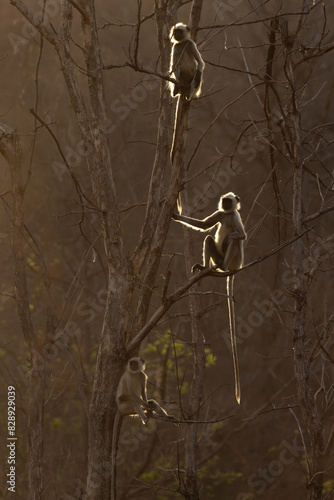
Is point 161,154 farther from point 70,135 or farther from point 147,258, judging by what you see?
point 70,135

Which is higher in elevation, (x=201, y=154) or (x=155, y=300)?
(x=201, y=154)

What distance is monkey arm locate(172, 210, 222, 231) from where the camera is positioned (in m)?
4.71

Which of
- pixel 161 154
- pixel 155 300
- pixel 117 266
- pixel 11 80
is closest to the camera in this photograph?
pixel 117 266

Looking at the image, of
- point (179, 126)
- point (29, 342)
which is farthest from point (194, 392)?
point (179, 126)

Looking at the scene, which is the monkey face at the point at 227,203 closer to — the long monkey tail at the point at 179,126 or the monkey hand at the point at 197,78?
the monkey hand at the point at 197,78

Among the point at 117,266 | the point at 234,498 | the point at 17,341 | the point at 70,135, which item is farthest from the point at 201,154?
the point at 117,266

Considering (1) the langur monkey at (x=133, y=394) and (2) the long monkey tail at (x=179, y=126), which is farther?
(1) the langur monkey at (x=133, y=394)

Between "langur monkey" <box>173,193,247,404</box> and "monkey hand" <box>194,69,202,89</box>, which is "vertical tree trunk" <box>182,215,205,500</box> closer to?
"langur monkey" <box>173,193,247,404</box>

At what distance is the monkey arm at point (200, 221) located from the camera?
471 cm

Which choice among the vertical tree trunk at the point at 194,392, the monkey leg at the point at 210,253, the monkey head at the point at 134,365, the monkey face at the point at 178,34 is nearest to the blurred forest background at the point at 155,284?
the vertical tree trunk at the point at 194,392

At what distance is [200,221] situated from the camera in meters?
5.22

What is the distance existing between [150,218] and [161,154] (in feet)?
1.66

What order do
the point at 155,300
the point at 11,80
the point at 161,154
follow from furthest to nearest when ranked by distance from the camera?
the point at 11,80
the point at 155,300
the point at 161,154

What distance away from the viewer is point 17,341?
12.7m
